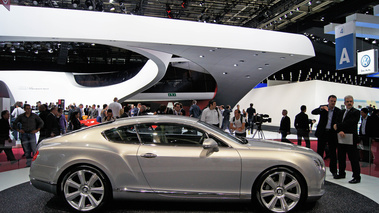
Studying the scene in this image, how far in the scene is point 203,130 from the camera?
10.3ft

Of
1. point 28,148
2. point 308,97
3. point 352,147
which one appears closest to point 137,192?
point 352,147

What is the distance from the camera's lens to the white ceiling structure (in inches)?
294

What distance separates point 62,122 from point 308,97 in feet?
36.9

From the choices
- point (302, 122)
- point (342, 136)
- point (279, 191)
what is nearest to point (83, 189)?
point (279, 191)

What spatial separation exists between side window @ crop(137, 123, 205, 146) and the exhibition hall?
1 centimetres

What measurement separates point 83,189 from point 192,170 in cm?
128

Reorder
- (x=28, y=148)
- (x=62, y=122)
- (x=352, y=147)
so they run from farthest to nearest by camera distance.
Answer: (x=62, y=122) → (x=28, y=148) → (x=352, y=147)

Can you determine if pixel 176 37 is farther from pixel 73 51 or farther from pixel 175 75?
pixel 73 51

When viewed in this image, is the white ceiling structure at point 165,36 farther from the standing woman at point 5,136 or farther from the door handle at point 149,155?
the door handle at point 149,155

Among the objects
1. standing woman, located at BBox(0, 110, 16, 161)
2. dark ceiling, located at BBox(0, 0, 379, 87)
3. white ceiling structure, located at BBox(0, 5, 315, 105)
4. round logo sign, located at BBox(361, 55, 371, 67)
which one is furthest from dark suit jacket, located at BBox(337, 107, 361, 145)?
dark ceiling, located at BBox(0, 0, 379, 87)

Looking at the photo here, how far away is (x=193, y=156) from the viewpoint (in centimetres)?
295

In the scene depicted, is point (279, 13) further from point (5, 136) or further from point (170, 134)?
point (5, 136)

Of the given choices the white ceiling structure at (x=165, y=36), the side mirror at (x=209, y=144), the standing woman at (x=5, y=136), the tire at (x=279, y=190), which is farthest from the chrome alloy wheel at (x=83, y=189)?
the white ceiling structure at (x=165, y=36)

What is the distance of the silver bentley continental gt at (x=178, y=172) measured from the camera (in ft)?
9.59
